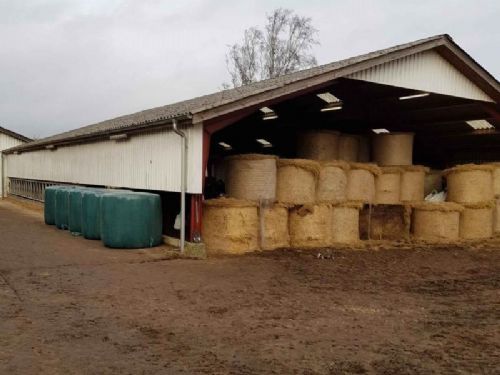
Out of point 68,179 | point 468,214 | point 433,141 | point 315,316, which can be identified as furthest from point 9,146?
point 315,316

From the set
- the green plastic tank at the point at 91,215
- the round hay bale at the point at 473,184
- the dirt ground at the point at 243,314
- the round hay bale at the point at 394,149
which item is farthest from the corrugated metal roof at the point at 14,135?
the round hay bale at the point at 473,184

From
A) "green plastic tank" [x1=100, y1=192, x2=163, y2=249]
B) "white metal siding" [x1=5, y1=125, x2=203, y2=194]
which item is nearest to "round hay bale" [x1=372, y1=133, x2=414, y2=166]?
"white metal siding" [x1=5, y1=125, x2=203, y2=194]

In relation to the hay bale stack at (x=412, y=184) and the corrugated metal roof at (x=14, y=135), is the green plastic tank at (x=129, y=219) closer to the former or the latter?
the hay bale stack at (x=412, y=184)

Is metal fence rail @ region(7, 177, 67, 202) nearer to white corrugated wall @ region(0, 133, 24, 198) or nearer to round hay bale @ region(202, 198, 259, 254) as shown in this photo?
white corrugated wall @ region(0, 133, 24, 198)

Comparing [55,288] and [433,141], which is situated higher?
[433,141]

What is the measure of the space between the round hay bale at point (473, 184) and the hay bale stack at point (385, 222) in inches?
69.3

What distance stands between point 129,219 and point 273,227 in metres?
3.52

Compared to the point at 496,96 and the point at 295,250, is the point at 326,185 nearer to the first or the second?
the point at 295,250

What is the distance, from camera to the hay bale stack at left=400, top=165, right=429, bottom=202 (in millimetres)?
15961

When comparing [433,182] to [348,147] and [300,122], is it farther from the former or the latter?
[300,122]

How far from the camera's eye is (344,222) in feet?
47.3

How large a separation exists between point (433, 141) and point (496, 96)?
4452 millimetres

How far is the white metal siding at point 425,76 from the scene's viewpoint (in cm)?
1465

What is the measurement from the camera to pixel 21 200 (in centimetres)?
3219
